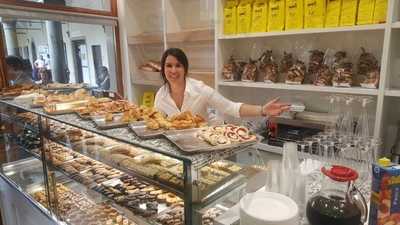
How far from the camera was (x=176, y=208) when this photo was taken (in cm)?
118

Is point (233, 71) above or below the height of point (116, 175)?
above

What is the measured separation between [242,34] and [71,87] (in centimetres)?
158

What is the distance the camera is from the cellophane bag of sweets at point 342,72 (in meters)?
1.86

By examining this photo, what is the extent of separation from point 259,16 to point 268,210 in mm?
1711

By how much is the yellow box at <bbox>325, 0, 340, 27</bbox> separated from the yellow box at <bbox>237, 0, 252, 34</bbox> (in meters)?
0.57

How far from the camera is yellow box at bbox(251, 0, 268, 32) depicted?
2148mm

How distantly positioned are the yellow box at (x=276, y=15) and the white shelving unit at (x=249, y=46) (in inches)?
2.4

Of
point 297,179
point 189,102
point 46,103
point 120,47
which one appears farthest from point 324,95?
point 120,47

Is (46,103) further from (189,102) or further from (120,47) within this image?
(120,47)

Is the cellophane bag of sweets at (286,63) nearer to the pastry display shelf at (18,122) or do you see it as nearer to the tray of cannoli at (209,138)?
the tray of cannoli at (209,138)

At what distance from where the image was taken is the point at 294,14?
2002 millimetres

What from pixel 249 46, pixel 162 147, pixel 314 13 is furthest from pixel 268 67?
pixel 162 147

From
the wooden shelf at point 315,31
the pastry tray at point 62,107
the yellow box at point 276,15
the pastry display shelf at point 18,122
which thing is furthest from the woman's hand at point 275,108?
the pastry display shelf at point 18,122

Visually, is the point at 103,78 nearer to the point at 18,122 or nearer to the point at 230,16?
the point at 18,122
